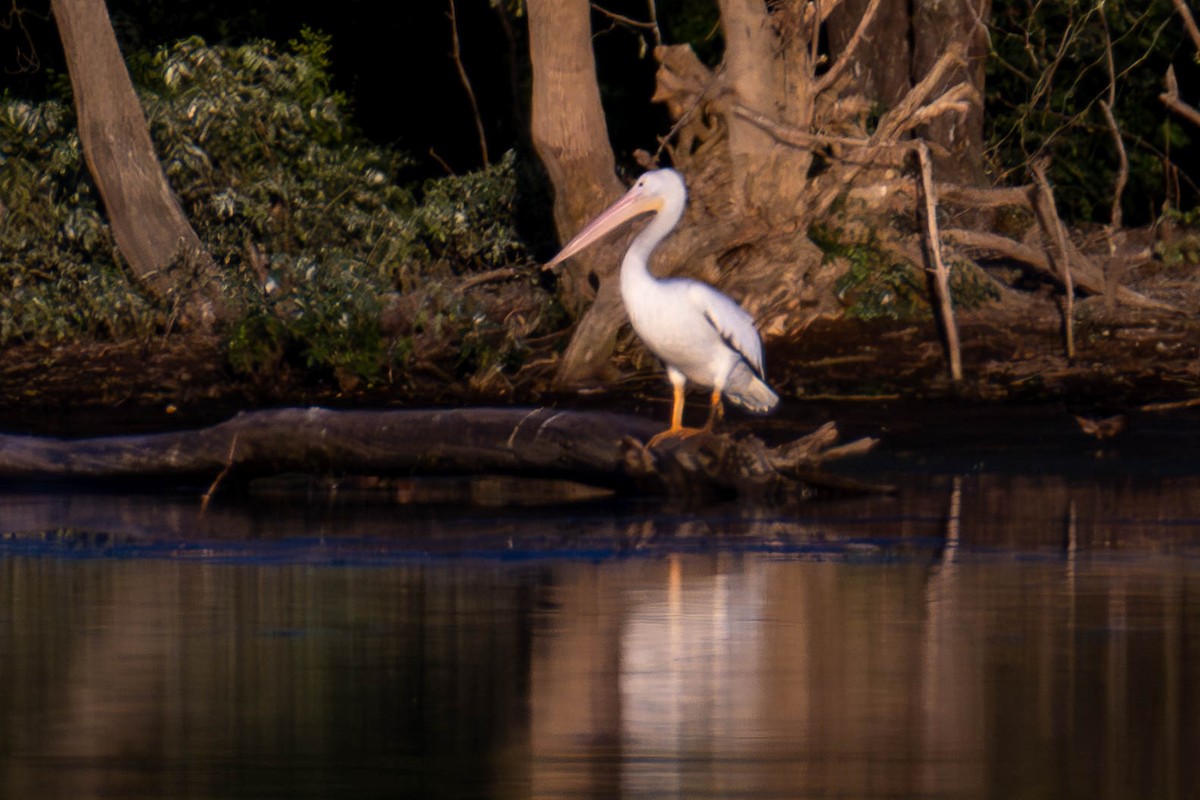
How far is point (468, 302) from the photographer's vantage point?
19.1 metres

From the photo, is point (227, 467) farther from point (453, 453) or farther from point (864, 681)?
point (864, 681)

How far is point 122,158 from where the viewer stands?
20156 millimetres

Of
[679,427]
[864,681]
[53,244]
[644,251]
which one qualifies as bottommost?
[864,681]

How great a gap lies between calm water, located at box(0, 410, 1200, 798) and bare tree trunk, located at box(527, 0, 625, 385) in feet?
22.2

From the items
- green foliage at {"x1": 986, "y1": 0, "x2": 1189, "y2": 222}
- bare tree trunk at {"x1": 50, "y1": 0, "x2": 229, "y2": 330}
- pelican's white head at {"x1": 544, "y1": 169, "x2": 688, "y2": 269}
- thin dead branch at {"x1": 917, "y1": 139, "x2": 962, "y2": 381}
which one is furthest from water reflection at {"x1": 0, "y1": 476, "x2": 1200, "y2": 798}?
green foliage at {"x1": 986, "y1": 0, "x2": 1189, "y2": 222}

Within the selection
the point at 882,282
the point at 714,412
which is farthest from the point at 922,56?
the point at 714,412

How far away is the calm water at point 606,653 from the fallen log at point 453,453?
28 centimetres

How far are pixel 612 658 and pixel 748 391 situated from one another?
6.20m

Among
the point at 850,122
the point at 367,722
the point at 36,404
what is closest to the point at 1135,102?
the point at 850,122

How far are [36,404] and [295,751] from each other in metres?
11.5

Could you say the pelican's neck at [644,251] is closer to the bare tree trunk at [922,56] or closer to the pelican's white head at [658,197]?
the pelican's white head at [658,197]

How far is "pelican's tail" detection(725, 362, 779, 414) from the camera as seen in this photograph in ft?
45.2

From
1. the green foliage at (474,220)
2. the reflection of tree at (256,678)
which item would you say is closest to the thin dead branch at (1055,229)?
the green foliage at (474,220)

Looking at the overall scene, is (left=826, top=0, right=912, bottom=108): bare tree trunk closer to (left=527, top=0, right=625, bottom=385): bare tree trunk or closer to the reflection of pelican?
(left=527, top=0, right=625, bottom=385): bare tree trunk
